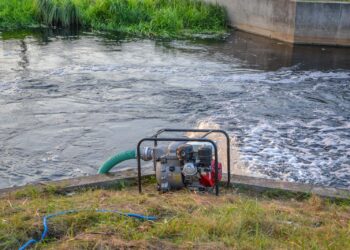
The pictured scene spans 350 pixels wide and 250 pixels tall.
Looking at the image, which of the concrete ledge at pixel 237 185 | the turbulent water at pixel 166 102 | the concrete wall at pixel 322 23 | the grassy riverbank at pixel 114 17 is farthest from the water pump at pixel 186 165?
the grassy riverbank at pixel 114 17

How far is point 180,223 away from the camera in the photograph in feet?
12.9

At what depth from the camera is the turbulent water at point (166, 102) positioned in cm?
695

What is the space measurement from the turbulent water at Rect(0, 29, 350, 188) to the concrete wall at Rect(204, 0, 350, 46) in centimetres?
54

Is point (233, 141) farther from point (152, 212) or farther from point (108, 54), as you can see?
point (108, 54)

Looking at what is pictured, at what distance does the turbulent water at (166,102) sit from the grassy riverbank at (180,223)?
6.23ft

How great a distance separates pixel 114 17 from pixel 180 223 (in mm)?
14605

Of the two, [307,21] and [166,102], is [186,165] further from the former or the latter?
[307,21]

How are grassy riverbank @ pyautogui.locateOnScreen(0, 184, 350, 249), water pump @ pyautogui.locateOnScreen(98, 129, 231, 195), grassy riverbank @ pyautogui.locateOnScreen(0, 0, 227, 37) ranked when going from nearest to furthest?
grassy riverbank @ pyautogui.locateOnScreen(0, 184, 350, 249)
water pump @ pyautogui.locateOnScreen(98, 129, 231, 195)
grassy riverbank @ pyautogui.locateOnScreen(0, 0, 227, 37)

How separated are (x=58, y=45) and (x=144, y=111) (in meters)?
6.48

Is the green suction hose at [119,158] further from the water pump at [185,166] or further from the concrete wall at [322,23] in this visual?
the concrete wall at [322,23]

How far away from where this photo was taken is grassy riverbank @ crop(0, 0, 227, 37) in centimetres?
1709

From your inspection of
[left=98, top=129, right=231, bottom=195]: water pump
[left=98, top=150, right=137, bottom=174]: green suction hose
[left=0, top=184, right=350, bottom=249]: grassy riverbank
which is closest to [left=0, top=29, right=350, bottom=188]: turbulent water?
[left=98, top=150, right=137, bottom=174]: green suction hose

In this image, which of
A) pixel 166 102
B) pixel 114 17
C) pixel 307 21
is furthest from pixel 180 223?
pixel 114 17

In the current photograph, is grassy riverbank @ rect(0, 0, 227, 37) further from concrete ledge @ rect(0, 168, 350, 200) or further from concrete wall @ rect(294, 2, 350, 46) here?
concrete ledge @ rect(0, 168, 350, 200)
